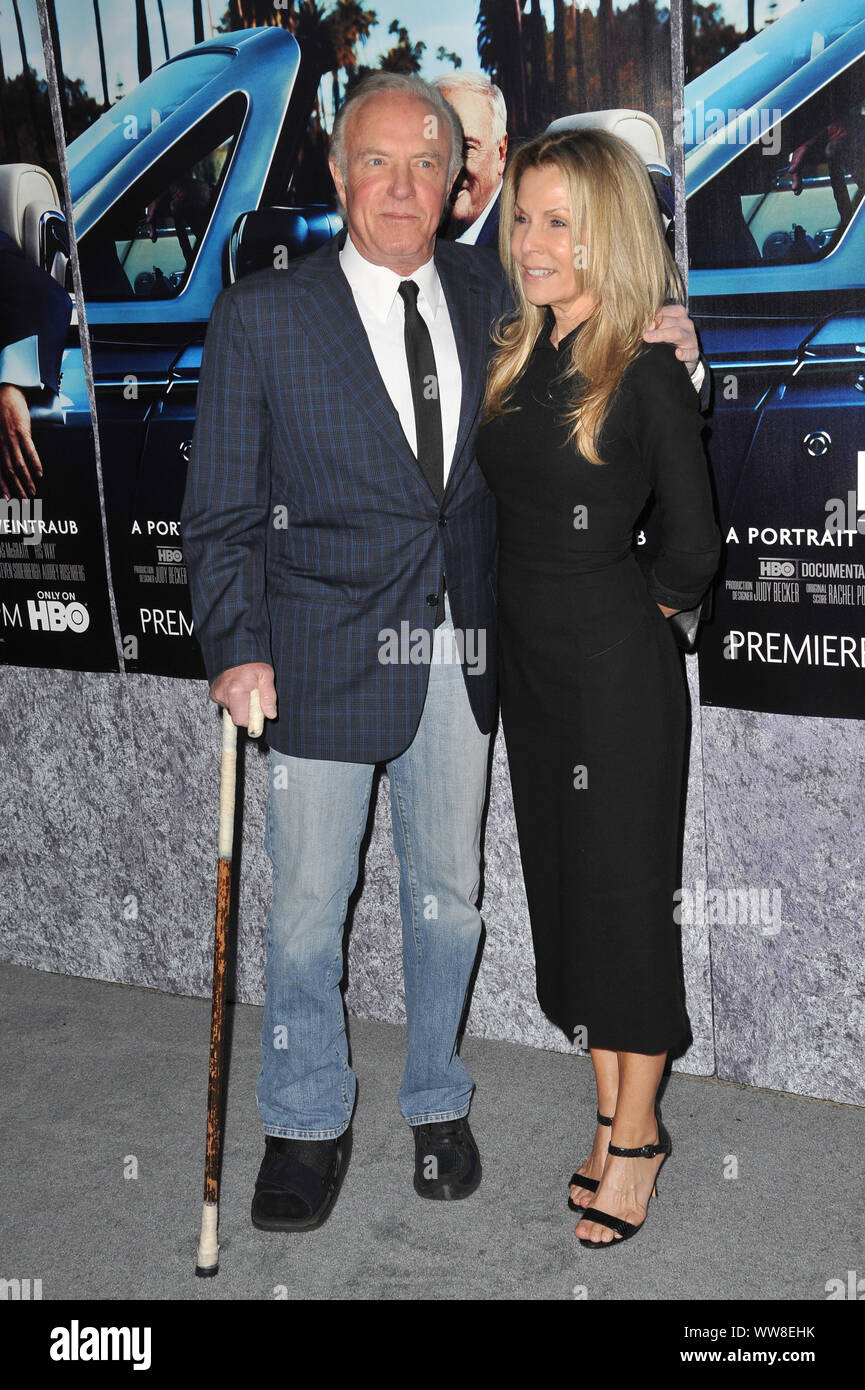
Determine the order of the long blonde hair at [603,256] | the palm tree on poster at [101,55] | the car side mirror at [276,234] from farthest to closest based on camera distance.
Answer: the palm tree on poster at [101,55], the car side mirror at [276,234], the long blonde hair at [603,256]

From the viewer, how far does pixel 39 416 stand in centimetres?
396

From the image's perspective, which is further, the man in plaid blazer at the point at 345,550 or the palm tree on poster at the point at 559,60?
the palm tree on poster at the point at 559,60

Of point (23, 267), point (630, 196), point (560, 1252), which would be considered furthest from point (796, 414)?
point (23, 267)

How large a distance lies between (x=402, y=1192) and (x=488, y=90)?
8.37 feet

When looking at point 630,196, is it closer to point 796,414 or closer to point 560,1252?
point 796,414

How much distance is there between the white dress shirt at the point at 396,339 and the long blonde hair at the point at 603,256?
282mm

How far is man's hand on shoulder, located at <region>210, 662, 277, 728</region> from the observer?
267 centimetres

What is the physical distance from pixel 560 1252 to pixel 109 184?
2.97 meters

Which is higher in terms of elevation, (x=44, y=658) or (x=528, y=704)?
(x=528, y=704)

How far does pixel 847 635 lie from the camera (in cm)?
303

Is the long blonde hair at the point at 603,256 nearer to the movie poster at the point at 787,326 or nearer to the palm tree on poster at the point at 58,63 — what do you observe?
the movie poster at the point at 787,326

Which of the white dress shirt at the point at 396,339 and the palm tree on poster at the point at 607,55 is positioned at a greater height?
the palm tree on poster at the point at 607,55

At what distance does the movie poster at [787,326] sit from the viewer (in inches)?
113

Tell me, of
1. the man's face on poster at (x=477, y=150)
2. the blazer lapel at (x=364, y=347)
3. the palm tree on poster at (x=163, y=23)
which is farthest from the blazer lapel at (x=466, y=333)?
the palm tree on poster at (x=163, y=23)
